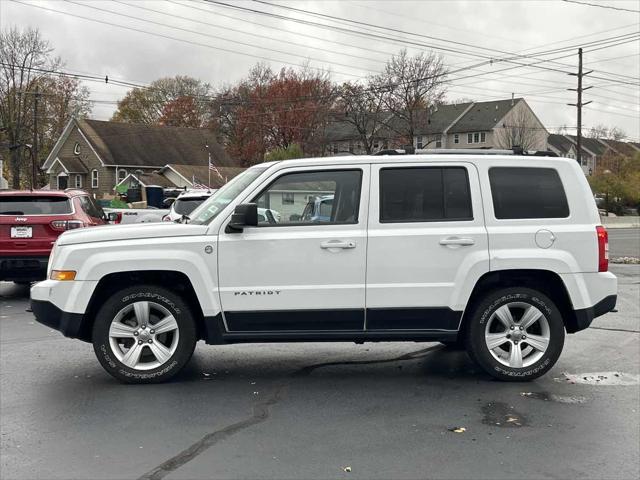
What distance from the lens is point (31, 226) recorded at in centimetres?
1029

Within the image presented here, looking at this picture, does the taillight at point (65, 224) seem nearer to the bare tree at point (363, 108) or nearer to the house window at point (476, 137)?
the bare tree at point (363, 108)

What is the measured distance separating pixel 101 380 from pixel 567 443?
3951 millimetres

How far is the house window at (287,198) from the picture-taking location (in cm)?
577

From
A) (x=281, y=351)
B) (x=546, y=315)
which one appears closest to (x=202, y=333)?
(x=281, y=351)

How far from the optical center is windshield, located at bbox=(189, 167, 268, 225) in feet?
19.0

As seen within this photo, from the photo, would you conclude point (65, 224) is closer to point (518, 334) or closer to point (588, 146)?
point (518, 334)

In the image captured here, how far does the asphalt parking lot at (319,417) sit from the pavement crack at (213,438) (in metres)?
0.01

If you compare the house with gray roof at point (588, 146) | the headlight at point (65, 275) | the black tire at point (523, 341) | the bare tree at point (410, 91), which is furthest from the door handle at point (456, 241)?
the house with gray roof at point (588, 146)

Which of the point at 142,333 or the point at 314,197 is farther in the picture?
the point at 314,197

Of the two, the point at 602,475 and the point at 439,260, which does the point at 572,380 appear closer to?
the point at 439,260

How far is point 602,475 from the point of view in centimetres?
398

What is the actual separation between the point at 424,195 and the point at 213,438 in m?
2.72

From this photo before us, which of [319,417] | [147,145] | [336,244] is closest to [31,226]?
[336,244]

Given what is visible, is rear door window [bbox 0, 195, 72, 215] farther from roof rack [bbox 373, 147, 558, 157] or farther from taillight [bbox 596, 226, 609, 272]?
taillight [bbox 596, 226, 609, 272]
